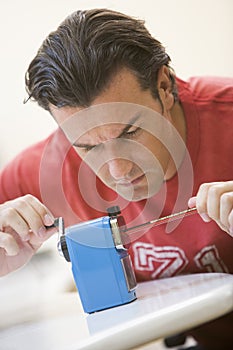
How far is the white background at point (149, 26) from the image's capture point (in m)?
1.02

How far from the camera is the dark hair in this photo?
766 mm

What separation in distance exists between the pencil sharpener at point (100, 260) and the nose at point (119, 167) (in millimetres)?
139

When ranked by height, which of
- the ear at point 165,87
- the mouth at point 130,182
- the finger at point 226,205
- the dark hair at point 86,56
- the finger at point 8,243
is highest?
the dark hair at point 86,56

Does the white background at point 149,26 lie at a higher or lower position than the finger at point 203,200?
higher

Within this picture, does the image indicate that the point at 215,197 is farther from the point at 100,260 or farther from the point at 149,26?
the point at 149,26

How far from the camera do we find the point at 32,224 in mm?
823

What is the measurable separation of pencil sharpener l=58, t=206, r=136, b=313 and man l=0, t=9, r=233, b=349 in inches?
4.7

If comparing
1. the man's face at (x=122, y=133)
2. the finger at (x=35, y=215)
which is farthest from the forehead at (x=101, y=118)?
Result: the finger at (x=35, y=215)

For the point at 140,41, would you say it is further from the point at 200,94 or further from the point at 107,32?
the point at 200,94

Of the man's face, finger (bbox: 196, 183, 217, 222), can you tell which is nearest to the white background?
the man's face

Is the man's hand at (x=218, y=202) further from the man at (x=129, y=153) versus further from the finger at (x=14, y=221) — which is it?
the finger at (x=14, y=221)

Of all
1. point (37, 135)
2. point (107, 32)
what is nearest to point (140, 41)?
point (107, 32)

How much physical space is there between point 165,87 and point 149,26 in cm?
16

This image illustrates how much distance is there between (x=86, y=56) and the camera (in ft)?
2.51
